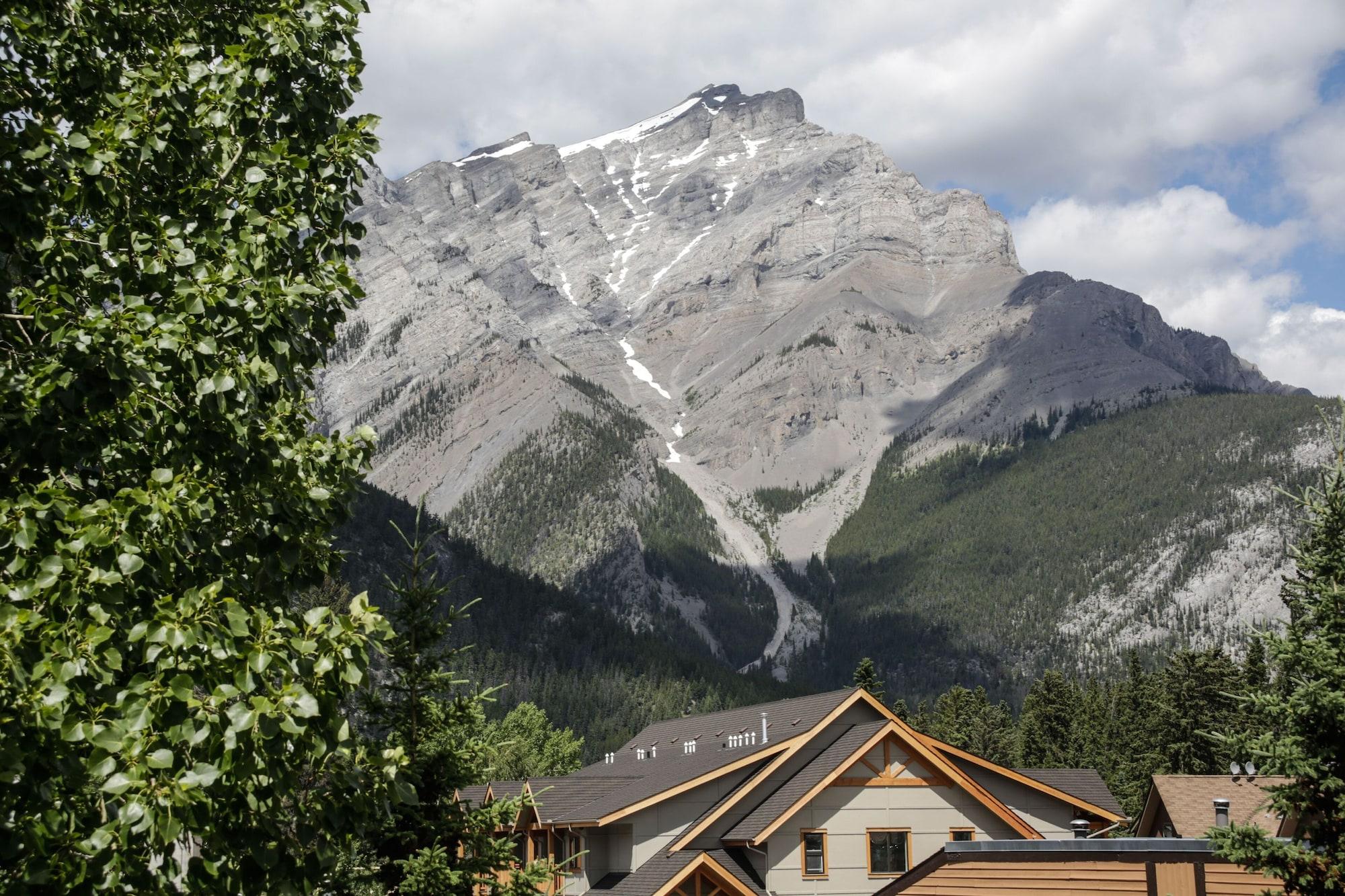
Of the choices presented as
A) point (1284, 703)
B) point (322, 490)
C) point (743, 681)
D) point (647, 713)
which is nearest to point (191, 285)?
point (322, 490)

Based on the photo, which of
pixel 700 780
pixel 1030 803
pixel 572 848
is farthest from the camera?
pixel 1030 803

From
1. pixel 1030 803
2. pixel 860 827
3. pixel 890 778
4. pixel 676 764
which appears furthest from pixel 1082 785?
pixel 676 764

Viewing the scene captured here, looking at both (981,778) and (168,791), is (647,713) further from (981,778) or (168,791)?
(168,791)

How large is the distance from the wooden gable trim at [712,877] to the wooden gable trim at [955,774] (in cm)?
610

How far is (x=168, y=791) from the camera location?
6.19m

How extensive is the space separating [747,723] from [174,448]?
3432 centimetres

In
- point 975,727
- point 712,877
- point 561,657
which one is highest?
point 561,657

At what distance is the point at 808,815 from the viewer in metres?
32.6

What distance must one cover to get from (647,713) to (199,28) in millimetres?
145574

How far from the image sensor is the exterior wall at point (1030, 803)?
35688 millimetres

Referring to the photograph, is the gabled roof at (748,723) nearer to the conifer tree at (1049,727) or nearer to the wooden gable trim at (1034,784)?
the wooden gable trim at (1034,784)

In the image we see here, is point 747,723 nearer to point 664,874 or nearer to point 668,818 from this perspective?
point 668,818

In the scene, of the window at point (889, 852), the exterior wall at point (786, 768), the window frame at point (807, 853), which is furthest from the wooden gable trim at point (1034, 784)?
the window frame at point (807, 853)

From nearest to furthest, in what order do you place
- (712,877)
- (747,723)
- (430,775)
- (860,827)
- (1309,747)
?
(1309,747) < (430,775) < (712,877) < (860,827) < (747,723)
